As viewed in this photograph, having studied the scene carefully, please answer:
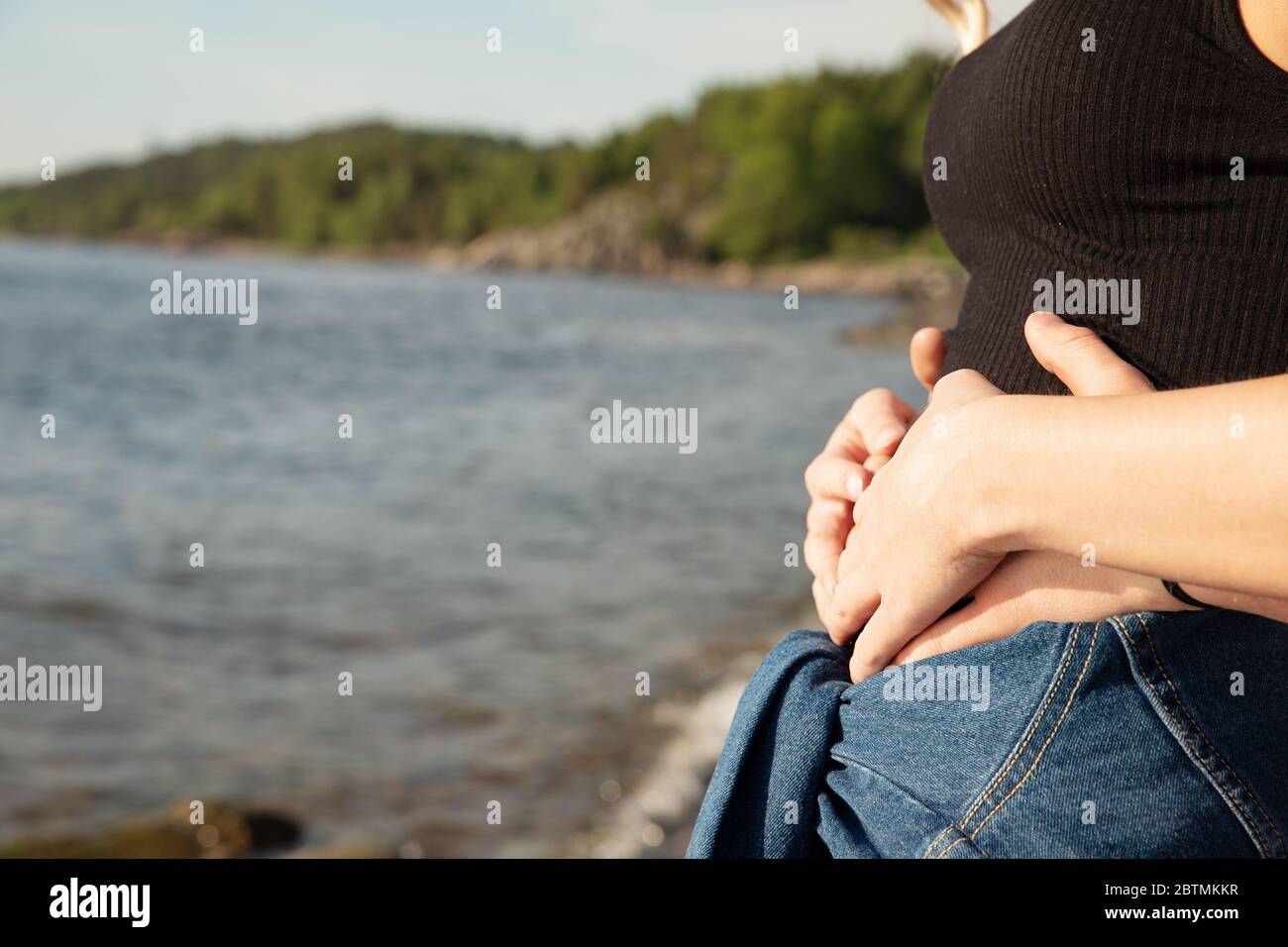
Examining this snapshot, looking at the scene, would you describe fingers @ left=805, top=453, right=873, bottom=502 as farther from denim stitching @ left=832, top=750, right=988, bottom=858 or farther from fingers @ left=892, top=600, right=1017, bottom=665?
denim stitching @ left=832, top=750, right=988, bottom=858

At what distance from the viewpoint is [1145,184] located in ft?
4.01

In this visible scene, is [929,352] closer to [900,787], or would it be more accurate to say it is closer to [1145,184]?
[1145,184]

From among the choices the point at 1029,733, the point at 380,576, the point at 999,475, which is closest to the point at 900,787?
the point at 1029,733

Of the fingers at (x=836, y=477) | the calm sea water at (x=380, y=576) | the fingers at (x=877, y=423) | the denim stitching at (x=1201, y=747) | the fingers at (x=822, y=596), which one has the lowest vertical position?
the calm sea water at (x=380, y=576)

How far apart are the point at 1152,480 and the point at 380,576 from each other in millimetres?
8821

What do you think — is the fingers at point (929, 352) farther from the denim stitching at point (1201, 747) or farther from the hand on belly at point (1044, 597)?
the denim stitching at point (1201, 747)

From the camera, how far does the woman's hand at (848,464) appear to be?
1479 millimetres

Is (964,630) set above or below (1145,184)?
below

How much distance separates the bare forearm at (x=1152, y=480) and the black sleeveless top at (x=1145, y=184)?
229 mm

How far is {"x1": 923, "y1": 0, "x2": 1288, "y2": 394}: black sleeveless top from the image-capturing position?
1170 millimetres

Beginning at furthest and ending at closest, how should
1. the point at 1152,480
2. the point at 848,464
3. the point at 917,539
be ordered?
1. the point at 848,464
2. the point at 917,539
3. the point at 1152,480

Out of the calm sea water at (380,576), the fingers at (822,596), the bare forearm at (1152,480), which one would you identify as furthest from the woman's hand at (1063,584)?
the calm sea water at (380,576)

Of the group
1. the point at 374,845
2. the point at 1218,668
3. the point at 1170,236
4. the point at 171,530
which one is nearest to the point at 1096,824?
the point at 1218,668
